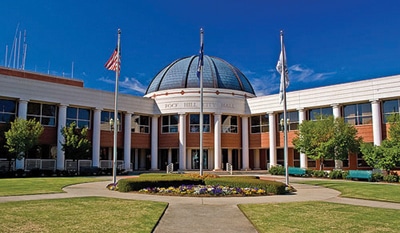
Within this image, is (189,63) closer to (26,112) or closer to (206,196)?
(26,112)

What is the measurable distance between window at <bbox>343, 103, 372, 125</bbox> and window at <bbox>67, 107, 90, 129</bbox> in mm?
27711

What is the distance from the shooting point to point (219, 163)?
43906 millimetres

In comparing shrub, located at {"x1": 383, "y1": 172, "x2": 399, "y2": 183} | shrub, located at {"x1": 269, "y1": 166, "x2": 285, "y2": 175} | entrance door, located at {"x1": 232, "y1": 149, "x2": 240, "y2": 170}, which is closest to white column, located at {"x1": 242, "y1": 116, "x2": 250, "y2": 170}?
entrance door, located at {"x1": 232, "y1": 149, "x2": 240, "y2": 170}

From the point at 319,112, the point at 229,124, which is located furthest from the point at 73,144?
the point at 319,112

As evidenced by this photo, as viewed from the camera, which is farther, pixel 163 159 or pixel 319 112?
pixel 163 159

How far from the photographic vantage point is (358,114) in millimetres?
37750

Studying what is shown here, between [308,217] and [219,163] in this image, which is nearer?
[308,217]

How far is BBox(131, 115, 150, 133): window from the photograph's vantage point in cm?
4460

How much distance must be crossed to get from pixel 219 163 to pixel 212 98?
7852 mm

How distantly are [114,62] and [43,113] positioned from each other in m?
17.2

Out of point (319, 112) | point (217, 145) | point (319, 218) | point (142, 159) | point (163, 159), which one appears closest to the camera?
point (319, 218)

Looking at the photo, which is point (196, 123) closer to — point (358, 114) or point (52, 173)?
point (52, 173)

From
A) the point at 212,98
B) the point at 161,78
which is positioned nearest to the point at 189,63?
the point at 161,78

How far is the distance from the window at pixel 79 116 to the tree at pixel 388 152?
27.9 meters
